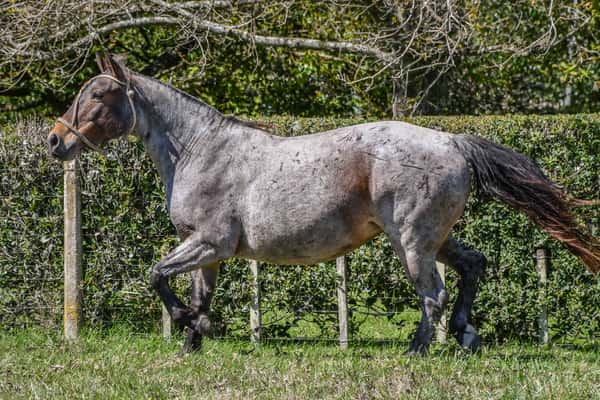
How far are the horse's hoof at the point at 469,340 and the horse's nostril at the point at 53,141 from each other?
11.4ft

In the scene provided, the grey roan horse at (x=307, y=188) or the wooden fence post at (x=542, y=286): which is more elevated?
the grey roan horse at (x=307, y=188)

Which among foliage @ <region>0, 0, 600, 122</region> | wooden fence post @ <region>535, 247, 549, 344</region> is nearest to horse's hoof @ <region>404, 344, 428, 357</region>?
wooden fence post @ <region>535, 247, 549, 344</region>

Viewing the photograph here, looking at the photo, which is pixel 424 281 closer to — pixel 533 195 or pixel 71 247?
pixel 533 195

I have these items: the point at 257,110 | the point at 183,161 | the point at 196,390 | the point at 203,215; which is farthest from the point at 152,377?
the point at 257,110

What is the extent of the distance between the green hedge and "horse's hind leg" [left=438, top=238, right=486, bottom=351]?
869 mm

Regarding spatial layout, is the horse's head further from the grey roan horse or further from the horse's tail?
the horse's tail

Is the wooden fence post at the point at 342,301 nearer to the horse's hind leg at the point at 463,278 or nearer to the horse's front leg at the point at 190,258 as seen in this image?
the horse's hind leg at the point at 463,278

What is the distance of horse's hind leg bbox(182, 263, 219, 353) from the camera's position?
23.1 feet

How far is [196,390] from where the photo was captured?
5.36m

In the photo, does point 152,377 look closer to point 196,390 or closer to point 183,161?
point 196,390

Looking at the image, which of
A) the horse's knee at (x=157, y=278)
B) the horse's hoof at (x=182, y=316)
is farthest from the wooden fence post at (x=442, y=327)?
the horse's knee at (x=157, y=278)

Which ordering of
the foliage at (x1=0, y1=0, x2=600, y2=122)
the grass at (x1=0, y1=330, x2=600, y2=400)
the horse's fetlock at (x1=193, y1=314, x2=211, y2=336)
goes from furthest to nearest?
1. the foliage at (x1=0, y1=0, x2=600, y2=122)
2. the horse's fetlock at (x1=193, y1=314, x2=211, y2=336)
3. the grass at (x1=0, y1=330, x2=600, y2=400)

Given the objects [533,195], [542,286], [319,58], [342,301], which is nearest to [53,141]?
[342,301]

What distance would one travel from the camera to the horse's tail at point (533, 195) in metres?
6.71
